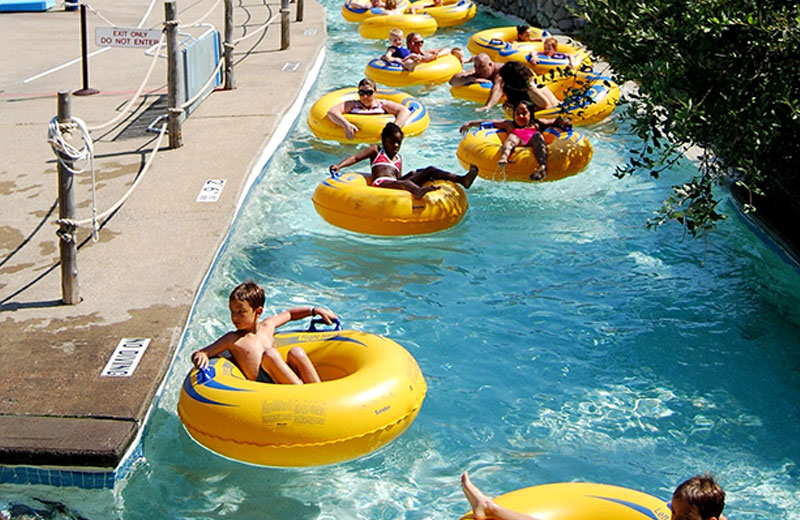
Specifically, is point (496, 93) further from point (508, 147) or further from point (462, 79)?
point (508, 147)

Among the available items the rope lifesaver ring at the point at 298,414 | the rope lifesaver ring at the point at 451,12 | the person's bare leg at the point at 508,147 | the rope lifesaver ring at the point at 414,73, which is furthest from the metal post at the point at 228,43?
the rope lifesaver ring at the point at 451,12

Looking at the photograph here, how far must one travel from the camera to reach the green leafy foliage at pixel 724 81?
5852mm

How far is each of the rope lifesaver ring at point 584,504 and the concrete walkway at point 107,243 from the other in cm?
192

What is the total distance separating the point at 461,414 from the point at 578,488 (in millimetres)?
1572

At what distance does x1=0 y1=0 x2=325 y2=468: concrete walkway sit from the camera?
4.89 m

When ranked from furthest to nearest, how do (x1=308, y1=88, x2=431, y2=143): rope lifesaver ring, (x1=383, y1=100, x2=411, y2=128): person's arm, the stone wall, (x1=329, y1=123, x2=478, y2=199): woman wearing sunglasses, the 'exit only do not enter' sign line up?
the stone wall < (x1=383, y1=100, x2=411, y2=128): person's arm < (x1=308, y1=88, x2=431, y2=143): rope lifesaver ring < the 'exit only do not enter' sign < (x1=329, y1=123, x2=478, y2=199): woman wearing sunglasses

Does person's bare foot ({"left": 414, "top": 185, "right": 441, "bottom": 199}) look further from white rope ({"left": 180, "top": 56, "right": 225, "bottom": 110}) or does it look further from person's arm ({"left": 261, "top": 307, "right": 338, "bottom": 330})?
person's arm ({"left": 261, "top": 307, "right": 338, "bottom": 330})

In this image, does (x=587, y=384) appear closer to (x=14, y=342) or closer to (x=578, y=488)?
(x=578, y=488)

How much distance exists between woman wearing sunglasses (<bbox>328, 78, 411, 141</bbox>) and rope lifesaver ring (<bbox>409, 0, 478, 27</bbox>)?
785 cm

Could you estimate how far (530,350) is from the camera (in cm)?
647

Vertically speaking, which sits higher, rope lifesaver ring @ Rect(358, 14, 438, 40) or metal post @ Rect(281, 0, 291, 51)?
metal post @ Rect(281, 0, 291, 51)

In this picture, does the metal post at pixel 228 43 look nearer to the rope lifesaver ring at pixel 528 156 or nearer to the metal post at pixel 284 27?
the metal post at pixel 284 27

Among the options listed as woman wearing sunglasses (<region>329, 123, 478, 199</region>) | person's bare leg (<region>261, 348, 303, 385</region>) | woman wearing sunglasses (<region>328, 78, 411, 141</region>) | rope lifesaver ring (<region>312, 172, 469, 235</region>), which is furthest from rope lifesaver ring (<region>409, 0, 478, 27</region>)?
person's bare leg (<region>261, 348, 303, 385</region>)

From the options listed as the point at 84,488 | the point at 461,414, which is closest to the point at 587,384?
the point at 461,414
